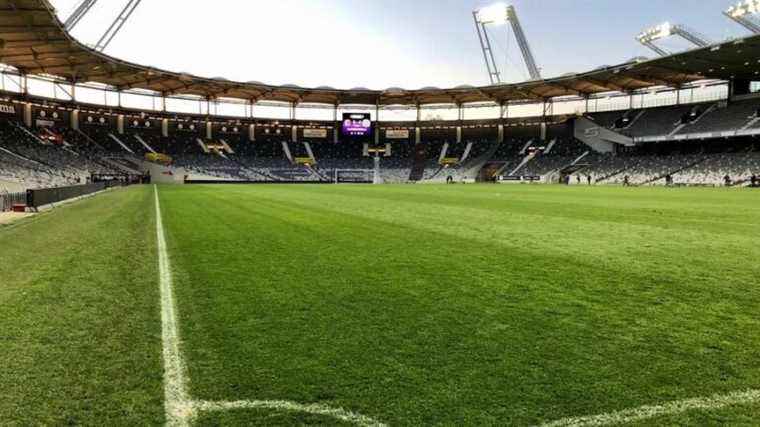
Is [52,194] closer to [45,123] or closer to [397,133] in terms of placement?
[45,123]

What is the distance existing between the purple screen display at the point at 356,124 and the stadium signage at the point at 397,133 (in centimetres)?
1259

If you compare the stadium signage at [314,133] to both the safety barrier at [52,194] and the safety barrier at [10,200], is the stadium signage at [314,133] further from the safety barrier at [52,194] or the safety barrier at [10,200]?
the safety barrier at [10,200]

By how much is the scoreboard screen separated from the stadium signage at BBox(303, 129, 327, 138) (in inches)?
480

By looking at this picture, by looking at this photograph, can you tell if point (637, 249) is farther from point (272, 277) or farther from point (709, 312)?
point (272, 277)

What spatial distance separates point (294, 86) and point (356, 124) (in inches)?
440

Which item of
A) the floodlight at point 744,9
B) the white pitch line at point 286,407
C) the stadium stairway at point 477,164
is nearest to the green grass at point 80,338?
the white pitch line at point 286,407

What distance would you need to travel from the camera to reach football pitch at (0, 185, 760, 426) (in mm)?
3031

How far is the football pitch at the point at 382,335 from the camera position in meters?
3.03

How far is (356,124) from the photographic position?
254ft

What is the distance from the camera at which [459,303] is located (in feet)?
17.5

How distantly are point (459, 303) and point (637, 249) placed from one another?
5.19m

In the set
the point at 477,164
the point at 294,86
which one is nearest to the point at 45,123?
the point at 294,86

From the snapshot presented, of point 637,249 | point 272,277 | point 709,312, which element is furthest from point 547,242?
point 272,277

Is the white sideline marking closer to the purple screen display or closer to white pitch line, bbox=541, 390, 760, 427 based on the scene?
white pitch line, bbox=541, 390, 760, 427
